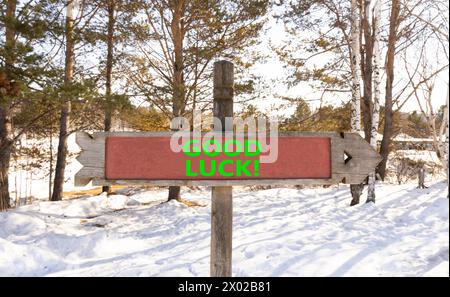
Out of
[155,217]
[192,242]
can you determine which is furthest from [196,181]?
[155,217]

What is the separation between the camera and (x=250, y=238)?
5.38m

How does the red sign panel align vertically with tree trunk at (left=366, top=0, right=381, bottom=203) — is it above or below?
below

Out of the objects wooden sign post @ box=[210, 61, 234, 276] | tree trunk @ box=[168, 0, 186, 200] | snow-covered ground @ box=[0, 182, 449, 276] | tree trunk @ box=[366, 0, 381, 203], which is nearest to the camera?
wooden sign post @ box=[210, 61, 234, 276]

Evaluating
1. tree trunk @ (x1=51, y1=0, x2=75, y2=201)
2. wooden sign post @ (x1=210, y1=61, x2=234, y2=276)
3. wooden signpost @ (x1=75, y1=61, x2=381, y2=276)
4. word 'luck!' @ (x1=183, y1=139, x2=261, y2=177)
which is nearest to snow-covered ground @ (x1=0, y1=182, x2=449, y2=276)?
wooden signpost @ (x1=75, y1=61, x2=381, y2=276)

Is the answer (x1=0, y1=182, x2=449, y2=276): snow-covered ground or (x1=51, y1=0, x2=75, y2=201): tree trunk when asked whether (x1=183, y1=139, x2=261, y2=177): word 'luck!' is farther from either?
(x1=51, y1=0, x2=75, y2=201): tree trunk

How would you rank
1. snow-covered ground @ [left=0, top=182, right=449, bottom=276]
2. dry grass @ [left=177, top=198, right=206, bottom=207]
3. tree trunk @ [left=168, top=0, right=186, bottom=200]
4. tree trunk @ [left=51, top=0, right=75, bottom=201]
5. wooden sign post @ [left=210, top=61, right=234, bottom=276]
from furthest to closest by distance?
dry grass @ [left=177, top=198, right=206, bottom=207]
tree trunk @ [left=51, top=0, right=75, bottom=201]
tree trunk @ [left=168, top=0, right=186, bottom=200]
snow-covered ground @ [left=0, top=182, right=449, bottom=276]
wooden sign post @ [left=210, top=61, right=234, bottom=276]

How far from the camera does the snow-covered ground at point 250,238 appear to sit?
13.0 feet

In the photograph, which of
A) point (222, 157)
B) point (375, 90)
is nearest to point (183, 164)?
point (222, 157)

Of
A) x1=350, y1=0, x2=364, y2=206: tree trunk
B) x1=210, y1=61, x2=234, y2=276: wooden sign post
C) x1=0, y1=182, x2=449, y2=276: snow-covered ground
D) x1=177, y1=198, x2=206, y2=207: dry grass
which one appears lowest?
x1=177, y1=198, x2=206, y2=207: dry grass

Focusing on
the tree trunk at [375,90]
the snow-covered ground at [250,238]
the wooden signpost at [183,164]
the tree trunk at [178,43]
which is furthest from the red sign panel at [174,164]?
the tree trunk at [178,43]

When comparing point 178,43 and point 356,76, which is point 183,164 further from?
point 178,43

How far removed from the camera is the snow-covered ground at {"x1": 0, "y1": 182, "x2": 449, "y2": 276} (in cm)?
397

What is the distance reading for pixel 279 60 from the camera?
11.4 meters

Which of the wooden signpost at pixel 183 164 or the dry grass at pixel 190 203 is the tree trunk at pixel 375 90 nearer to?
the dry grass at pixel 190 203
